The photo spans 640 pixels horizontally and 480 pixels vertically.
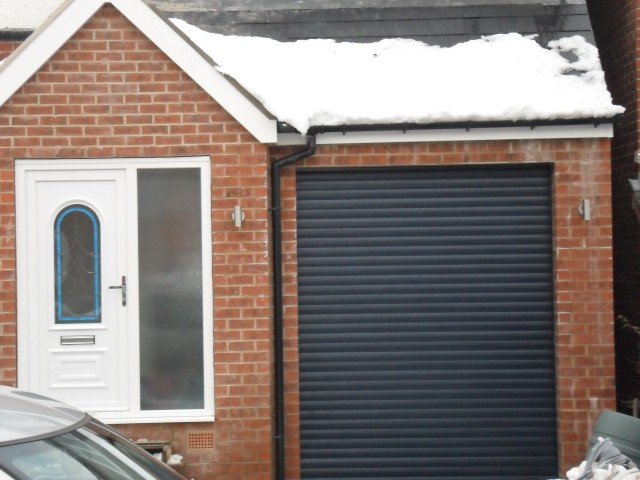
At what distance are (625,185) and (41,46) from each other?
5644 millimetres

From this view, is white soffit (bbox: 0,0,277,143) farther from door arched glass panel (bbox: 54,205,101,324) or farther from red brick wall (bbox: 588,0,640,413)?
red brick wall (bbox: 588,0,640,413)

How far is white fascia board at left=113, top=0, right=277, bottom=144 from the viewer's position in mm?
7922

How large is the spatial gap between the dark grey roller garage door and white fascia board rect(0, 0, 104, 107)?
92.2 inches

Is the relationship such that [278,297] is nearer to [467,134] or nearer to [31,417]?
[467,134]

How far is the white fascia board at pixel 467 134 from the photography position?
27.8 feet

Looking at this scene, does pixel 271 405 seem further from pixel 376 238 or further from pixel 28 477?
pixel 28 477

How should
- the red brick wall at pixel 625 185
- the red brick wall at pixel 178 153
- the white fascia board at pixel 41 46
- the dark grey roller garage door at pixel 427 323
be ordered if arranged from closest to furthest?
the white fascia board at pixel 41 46 → the red brick wall at pixel 178 153 → the dark grey roller garage door at pixel 427 323 → the red brick wall at pixel 625 185

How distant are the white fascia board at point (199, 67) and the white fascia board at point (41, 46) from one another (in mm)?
287

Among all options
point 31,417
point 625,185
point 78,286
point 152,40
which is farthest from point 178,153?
point 31,417

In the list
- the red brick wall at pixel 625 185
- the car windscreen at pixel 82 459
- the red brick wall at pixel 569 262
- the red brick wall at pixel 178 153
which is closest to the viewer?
the car windscreen at pixel 82 459

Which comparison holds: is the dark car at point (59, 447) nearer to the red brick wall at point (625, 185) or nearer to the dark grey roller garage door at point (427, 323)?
the dark grey roller garage door at point (427, 323)

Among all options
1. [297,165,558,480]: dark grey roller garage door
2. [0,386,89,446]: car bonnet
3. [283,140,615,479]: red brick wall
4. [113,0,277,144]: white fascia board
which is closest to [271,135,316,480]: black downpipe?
[283,140,615,479]: red brick wall

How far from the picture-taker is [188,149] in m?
8.06

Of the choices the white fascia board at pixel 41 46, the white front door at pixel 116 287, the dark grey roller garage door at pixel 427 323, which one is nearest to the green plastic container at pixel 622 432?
the dark grey roller garage door at pixel 427 323
